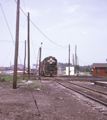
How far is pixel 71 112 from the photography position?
5.66 metres

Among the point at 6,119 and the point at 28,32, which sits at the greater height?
the point at 28,32

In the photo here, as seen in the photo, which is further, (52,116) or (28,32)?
(28,32)

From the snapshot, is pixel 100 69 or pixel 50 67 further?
pixel 100 69

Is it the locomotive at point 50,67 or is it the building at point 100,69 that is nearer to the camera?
the locomotive at point 50,67

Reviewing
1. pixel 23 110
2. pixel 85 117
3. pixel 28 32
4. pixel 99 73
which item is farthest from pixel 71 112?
pixel 99 73

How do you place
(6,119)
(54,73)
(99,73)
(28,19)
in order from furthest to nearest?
(99,73) < (54,73) < (28,19) < (6,119)

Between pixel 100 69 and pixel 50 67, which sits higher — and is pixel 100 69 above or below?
below

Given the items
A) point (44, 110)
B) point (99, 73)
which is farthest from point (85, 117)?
point (99, 73)

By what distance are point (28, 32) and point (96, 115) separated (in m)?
19.2

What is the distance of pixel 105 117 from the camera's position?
201 inches

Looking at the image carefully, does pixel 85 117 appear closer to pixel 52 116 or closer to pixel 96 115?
pixel 96 115

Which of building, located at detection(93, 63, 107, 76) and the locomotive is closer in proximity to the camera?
the locomotive

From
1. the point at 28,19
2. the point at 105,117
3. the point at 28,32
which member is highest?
the point at 28,19

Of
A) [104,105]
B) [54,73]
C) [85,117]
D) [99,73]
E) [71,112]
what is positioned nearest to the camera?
[85,117]
